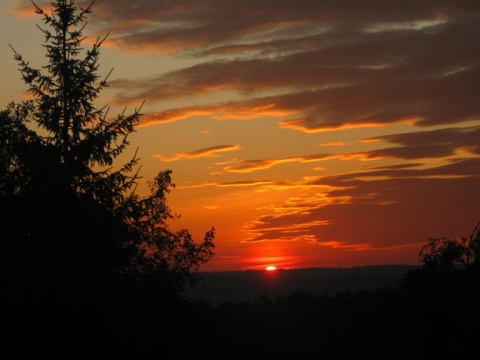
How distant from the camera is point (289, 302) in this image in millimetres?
51094

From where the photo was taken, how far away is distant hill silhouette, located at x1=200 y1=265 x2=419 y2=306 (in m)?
112

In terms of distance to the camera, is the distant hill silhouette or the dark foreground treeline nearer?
the dark foreground treeline

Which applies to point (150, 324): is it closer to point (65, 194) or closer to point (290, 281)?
point (65, 194)

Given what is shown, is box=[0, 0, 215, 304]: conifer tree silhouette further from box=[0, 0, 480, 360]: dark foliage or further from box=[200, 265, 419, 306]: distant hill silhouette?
box=[200, 265, 419, 306]: distant hill silhouette

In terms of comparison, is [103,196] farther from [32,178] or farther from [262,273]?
[262,273]

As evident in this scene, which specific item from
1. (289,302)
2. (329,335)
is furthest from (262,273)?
(329,335)

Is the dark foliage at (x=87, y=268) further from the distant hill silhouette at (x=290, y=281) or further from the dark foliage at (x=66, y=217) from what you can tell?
the distant hill silhouette at (x=290, y=281)

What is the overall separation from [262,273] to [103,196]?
399ft

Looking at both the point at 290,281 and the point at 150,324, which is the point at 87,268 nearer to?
the point at 150,324

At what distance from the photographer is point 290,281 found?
13600 centimetres

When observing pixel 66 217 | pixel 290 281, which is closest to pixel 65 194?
pixel 66 217

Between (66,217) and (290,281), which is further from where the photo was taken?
(290,281)

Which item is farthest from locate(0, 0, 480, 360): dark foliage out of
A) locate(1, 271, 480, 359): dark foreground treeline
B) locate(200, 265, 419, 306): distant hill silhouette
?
locate(200, 265, 419, 306): distant hill silhouette

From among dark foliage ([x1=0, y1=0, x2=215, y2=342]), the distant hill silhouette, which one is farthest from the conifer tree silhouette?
the distant hill silhouette
